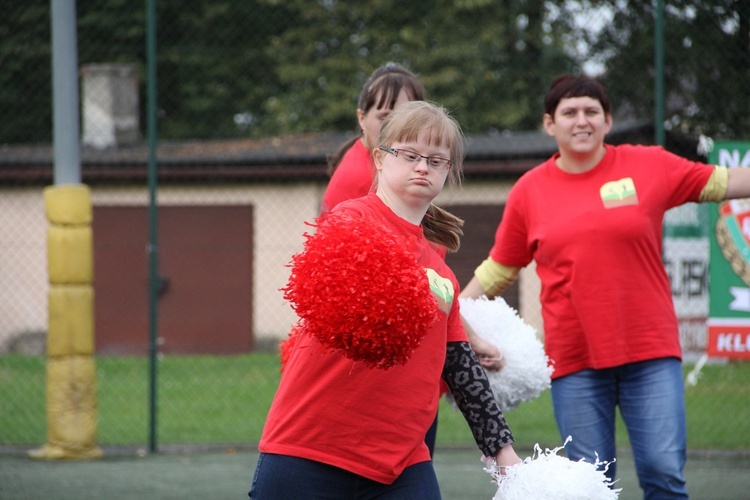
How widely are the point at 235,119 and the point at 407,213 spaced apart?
17.6 metres

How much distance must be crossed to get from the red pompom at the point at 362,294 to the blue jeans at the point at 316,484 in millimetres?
314

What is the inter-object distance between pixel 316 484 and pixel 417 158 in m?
0.80

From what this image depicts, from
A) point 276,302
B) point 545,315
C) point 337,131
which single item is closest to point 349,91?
point 337,131

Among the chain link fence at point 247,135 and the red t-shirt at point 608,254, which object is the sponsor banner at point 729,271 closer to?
the chain link fence at point 247,135

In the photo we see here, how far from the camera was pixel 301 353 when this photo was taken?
2.32 metres

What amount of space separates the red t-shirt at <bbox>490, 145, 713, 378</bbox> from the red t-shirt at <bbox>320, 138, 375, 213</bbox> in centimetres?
66

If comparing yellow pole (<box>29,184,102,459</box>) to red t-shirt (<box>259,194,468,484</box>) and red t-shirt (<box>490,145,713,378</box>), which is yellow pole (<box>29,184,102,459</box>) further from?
red t-shirt (<box>259,194,468,484</box>)

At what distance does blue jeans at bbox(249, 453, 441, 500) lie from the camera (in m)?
2.26

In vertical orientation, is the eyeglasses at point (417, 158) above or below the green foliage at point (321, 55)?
below

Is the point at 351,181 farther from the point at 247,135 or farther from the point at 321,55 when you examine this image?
the point at 321,55

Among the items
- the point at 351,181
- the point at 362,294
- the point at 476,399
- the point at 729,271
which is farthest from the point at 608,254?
the point at 729,271

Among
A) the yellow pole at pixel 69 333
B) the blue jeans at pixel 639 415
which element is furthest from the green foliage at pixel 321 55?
the blue jeans at pixel 639 415

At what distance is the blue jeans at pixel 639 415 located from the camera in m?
3.28

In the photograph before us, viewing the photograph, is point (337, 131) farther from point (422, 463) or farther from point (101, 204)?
point (422, 463)
